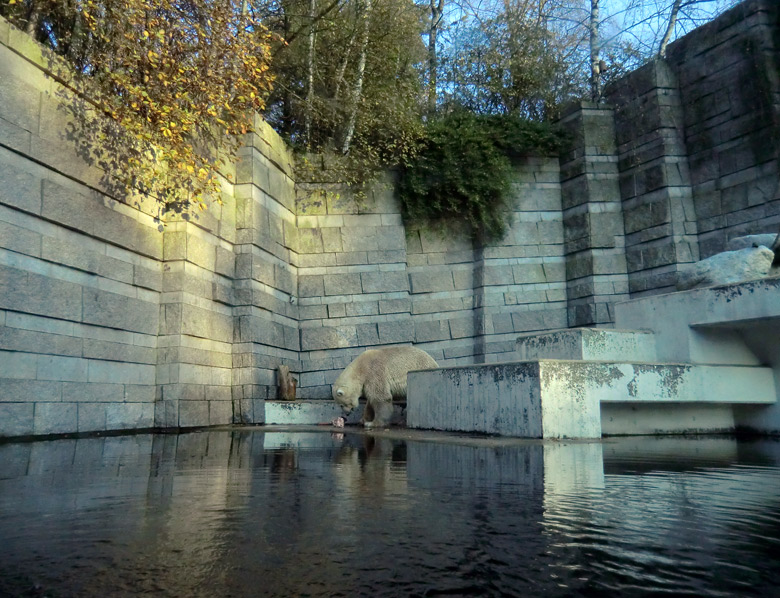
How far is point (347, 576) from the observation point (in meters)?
1.58

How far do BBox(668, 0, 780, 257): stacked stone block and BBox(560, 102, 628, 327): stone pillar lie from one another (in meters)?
1.47

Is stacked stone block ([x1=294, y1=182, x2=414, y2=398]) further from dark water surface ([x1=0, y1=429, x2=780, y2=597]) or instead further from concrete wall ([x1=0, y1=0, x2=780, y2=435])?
dark water surface ([x1=0, y1=429, x2=780, y2=597])

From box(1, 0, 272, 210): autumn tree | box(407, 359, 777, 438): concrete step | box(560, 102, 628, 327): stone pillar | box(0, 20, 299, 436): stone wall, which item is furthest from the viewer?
box(560, 102, 628, 327): stone pillar

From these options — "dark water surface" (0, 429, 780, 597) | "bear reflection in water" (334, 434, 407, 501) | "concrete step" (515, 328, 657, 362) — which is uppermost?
"concrete step" (515, 328, 657, 362)

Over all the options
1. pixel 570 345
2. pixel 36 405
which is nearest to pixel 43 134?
pixel 36 405

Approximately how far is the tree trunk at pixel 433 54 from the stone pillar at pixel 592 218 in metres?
2.88

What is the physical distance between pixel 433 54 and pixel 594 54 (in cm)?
361

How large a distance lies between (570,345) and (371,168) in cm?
699

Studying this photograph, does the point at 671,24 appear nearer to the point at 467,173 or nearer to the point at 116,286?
the point at 467,173

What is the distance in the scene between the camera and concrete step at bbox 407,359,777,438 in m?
6.17

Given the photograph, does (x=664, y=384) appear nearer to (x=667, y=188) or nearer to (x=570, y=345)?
(x=570, y=345)

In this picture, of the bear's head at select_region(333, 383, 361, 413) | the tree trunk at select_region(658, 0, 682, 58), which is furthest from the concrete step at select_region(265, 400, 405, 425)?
the tree trunk at select_region(658, 0, 682, 58)

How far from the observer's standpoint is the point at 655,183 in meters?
12.6

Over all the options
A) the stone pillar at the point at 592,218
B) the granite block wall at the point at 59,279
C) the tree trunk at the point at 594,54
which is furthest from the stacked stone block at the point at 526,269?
the granite block wall at the point at 59,279
